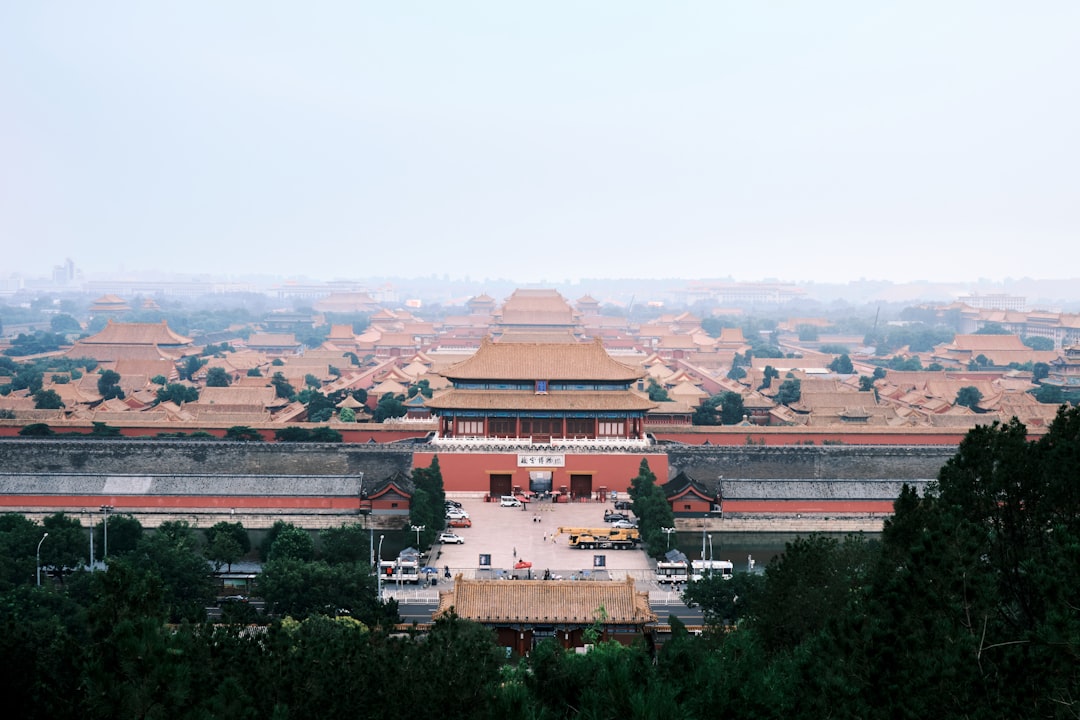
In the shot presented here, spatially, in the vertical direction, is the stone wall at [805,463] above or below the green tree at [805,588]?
below

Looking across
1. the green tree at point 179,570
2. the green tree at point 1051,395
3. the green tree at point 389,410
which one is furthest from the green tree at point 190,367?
the green tree at point 1051,395

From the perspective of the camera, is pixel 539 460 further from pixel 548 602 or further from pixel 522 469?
pixel 548 602

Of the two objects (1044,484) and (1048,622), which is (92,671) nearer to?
(1048,622)

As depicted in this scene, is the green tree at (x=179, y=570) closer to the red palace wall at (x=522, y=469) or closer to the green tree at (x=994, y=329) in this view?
the red palace wall at (x=522, y=469)

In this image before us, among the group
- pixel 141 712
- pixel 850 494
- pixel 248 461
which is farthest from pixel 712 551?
pixel 141 712

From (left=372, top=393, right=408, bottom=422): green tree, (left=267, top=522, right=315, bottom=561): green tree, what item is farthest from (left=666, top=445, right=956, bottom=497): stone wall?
(left=372, top=393, right=408, bottom=422): green tree

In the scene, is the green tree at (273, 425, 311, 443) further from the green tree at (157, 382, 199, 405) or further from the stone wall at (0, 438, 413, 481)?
the green tree at (157, 382, 199, 405)
